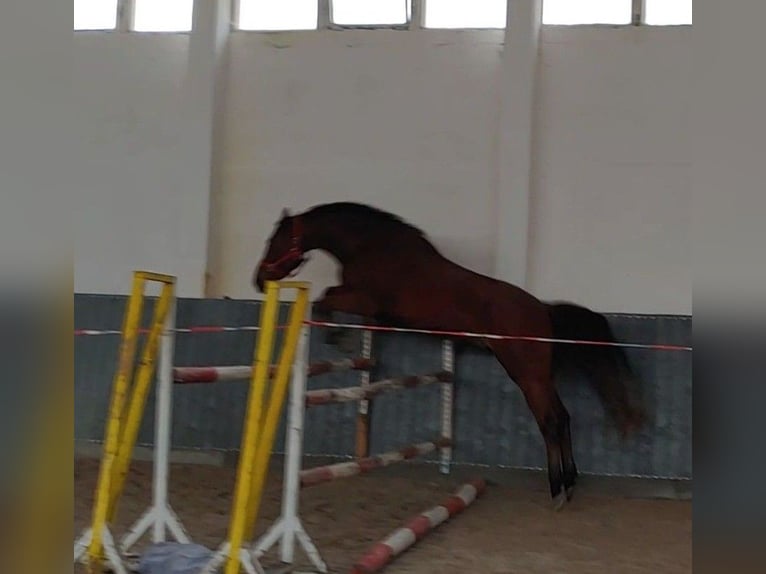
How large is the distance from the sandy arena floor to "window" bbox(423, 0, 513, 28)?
7.18 feet

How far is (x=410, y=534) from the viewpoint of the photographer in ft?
8.50

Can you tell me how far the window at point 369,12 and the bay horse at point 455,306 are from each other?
1120mm

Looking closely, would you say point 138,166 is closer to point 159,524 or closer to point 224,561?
point 159,524

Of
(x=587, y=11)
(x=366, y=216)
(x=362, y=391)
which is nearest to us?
(x=362, y=391)

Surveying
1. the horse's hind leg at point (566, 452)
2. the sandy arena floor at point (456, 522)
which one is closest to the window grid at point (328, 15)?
the horse's hind leg at point (566, 452)

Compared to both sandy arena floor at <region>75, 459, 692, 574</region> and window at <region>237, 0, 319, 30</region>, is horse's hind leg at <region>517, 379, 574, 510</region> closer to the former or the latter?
sandy arena floor at <region>75, 459, 692, 574</region>

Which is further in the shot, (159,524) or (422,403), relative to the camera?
(422,403)

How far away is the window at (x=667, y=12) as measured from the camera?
4.20 m

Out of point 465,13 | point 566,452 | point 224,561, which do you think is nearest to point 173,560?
point 224,561

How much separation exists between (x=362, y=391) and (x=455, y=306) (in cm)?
121

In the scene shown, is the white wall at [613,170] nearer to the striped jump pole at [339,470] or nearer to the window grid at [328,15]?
the window grid at [328,15]

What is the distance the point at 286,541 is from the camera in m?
2.28

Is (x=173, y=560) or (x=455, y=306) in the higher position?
(x=455, y=306)
